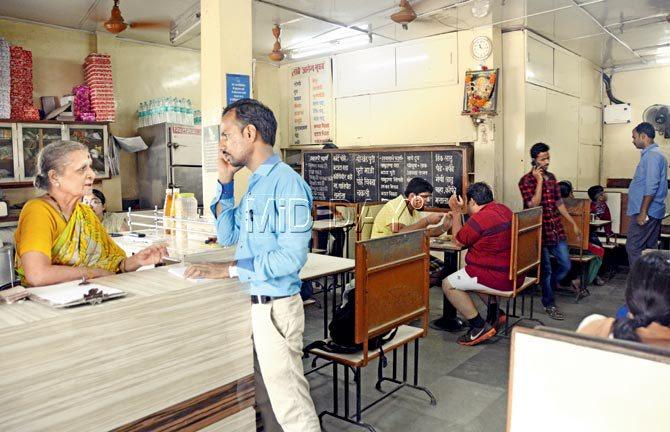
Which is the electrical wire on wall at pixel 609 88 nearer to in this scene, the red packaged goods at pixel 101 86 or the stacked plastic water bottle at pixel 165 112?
the stacked plastic water bottle at pixel 165 112

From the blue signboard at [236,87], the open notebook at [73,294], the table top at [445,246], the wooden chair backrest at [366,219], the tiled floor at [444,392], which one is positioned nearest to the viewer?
the open notebook at [73,294]

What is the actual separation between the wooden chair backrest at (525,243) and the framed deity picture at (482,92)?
2.14 meters

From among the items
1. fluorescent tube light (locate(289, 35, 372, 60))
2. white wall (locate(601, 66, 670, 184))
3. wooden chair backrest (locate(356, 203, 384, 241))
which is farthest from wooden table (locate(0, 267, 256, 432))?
white wall (locate(601, 66, 670, 184))

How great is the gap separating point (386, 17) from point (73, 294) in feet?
16.5

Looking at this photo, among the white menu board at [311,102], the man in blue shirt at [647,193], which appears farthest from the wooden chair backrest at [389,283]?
the white menu board at [311,102]

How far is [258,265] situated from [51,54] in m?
5.55

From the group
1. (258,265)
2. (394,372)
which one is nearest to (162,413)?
(258,265)

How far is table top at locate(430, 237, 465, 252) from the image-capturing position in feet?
14.3

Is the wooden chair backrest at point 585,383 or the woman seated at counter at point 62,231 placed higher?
the woman seated at counter at point 62,231

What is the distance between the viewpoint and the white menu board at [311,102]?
25.8 feet

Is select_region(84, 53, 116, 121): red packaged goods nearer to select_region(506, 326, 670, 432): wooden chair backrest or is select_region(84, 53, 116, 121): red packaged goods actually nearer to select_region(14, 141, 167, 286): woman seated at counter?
select_region(14, 141, 167, 286): woman seated at counter

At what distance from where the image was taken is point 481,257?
4105mm

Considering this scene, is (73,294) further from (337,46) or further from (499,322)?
(337,46)

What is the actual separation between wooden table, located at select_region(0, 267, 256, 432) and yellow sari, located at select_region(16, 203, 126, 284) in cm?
38
